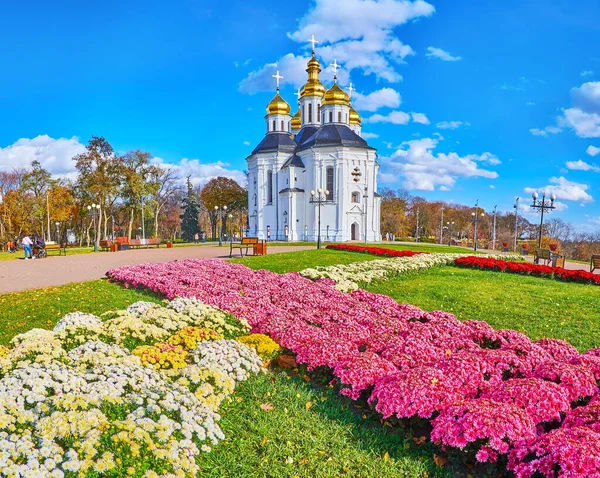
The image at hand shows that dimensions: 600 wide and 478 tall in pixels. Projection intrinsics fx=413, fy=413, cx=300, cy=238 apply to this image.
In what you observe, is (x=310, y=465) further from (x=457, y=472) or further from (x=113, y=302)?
(x=113, y=302)

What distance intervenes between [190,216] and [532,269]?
5525 centimetres

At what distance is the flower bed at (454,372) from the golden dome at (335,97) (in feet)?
135

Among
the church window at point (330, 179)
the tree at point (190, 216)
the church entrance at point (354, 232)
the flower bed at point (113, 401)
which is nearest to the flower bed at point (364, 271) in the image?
the flower bed at point (113, 401)

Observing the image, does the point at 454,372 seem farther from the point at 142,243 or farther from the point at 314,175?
the point at 314,175

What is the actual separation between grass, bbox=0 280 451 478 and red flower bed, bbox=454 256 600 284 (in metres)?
11.9

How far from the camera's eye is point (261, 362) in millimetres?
4867

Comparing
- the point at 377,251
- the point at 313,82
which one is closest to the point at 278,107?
the point at 313,82

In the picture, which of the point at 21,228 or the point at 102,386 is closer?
the point at 102,386

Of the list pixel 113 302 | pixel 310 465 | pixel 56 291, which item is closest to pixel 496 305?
pixel 310 465

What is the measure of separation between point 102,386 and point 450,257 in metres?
16.1

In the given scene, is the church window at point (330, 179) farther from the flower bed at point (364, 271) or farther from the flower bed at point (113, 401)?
the flower bed at point (113, 401)

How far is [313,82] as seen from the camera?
50.0 m

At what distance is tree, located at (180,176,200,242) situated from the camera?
62.6 metres

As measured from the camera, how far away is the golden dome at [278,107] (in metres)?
49.2
